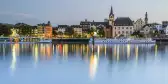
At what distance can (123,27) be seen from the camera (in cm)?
9769

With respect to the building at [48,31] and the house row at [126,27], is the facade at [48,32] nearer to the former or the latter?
the building at [48,31]

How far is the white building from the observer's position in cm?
9775

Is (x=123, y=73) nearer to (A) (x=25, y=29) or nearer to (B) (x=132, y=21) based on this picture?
(B) (x=132, y=21)

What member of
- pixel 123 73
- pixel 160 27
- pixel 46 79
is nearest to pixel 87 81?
pixel 46 79

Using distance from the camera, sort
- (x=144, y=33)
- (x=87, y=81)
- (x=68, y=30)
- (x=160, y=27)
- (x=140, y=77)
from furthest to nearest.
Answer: (x=68, y=30) < (x=160, y=27) < (x=144, y=33) < (x=140, y=77) < (x=87, y=81)

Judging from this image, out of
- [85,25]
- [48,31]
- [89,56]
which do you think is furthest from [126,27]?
[89,56]

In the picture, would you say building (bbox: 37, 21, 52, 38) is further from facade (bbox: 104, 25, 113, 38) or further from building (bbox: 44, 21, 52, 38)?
facade (bbox: 104, 25, 113, 38)

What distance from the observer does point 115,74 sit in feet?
58.0

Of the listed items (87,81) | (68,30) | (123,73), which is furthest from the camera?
(68,30)

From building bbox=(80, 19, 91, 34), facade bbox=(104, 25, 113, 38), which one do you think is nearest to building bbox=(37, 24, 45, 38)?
building bbox=(80, 19, 91, 34)

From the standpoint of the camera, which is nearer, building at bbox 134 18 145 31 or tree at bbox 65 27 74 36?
building at bbox 134 18 145 31

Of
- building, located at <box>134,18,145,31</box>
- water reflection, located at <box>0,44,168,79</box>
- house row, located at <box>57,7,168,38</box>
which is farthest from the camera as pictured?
building, located at <box>134,18,145,31</box>

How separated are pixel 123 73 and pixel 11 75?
615 centimetres

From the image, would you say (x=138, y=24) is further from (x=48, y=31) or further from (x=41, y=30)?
(x=41, y=30)
